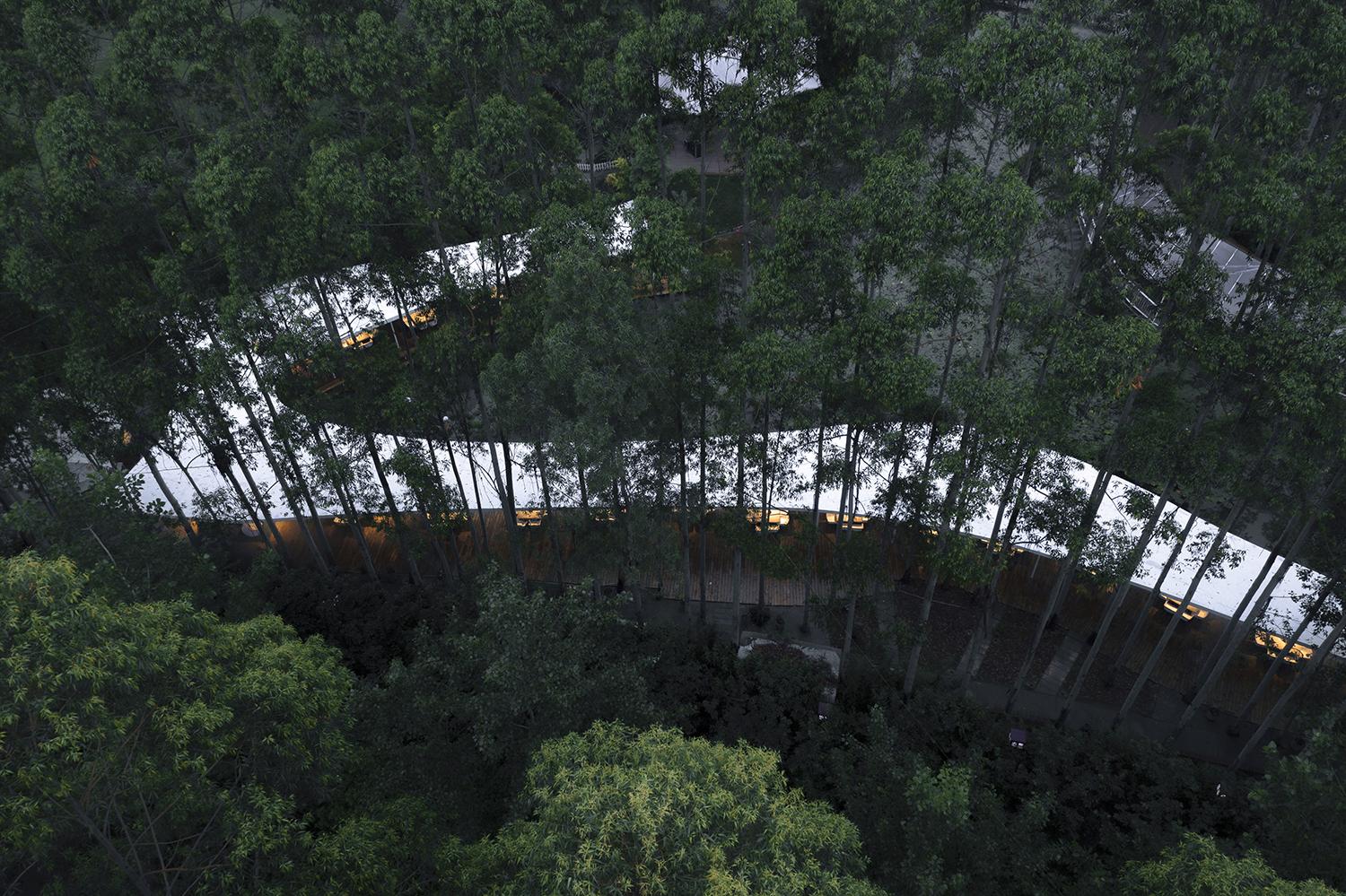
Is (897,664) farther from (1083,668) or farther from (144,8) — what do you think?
(144,8)

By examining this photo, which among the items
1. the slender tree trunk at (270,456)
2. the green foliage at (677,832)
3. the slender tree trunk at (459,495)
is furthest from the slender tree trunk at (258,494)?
the green foliage at (677,832)

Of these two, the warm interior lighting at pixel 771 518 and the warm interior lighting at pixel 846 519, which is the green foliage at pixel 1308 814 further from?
the warm interior lighting at pixel 846 519

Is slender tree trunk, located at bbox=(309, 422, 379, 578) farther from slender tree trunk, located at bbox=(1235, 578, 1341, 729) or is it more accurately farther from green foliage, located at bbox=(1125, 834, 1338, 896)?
slender tree trunk, located at bbox=(1235, 578, 1341, 729)

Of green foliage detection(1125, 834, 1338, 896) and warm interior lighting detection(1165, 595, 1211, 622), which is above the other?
green foliage detection(1125, 834, 1338, 896)

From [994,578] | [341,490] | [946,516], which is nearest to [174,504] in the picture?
[341,490]

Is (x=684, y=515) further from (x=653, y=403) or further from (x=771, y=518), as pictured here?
(x=653, y=403)

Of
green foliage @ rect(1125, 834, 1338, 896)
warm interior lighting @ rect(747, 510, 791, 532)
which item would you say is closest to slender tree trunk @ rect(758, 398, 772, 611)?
warm interior lighting @ rect(747, 510, 791, 532)
